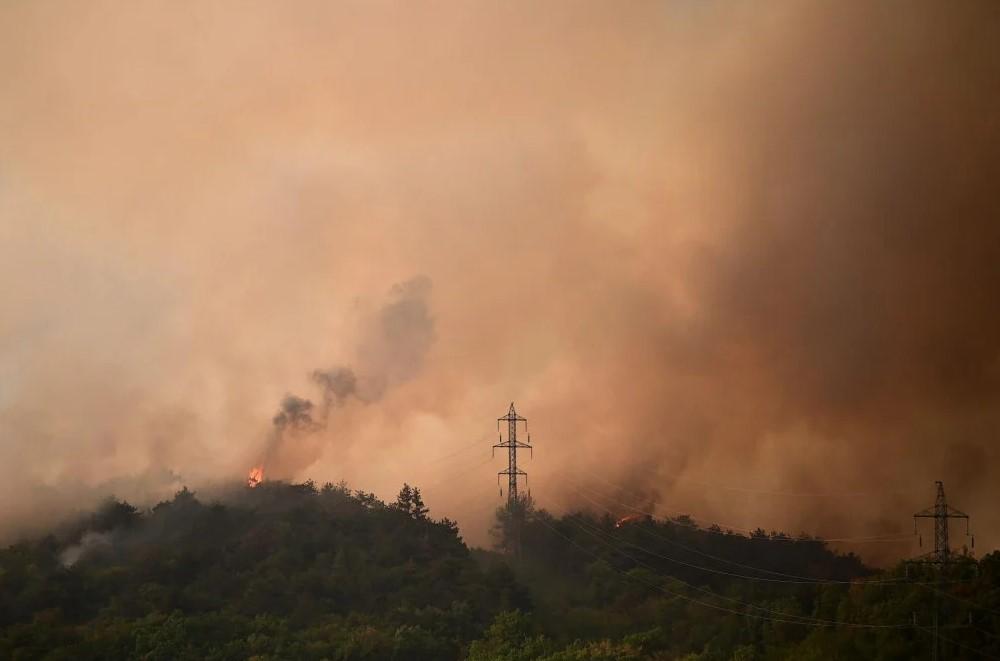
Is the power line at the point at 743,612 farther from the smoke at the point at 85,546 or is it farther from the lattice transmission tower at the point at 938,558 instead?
the smoke at the point at 85,546

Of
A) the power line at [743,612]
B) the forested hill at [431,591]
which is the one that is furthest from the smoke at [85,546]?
the power line at [743,612]

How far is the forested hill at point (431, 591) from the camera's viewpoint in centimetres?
5866

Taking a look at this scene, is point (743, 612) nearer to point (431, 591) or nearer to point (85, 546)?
point (431, 591)

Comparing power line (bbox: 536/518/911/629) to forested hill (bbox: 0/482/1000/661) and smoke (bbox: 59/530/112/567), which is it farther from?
smoke (bbox: 59/530/112/567)

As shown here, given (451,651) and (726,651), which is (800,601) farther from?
(451,651)

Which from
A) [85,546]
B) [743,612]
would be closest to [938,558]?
[743,612]

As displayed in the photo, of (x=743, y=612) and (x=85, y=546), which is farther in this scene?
(x=85, y=546)

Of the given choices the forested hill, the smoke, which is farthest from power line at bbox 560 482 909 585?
the smoke

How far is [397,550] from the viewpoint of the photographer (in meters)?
78.5

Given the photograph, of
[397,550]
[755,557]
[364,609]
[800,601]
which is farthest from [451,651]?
[755,557]

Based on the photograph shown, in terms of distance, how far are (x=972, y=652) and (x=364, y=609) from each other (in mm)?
37065

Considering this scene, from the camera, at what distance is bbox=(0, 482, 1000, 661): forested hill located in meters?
58.7

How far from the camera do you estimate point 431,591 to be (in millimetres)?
72938

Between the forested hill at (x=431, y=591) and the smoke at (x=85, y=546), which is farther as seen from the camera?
the smoke at (x=85, y=546)
